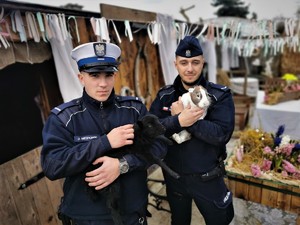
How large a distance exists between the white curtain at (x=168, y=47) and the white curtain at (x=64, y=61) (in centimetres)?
233

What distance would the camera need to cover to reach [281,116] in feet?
17.2

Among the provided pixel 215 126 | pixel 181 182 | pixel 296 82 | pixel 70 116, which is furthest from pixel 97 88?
pixel 296 82

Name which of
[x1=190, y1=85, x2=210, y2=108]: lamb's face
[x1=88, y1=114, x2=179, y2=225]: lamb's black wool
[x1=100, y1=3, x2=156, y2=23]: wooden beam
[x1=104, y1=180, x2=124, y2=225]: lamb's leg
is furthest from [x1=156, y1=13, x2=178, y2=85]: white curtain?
[x1=104, y1=180, x2=124, y2=225]: lamb's leg

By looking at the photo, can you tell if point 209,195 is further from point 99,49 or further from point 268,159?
point 99,49

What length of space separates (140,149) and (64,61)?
2378 millimetres

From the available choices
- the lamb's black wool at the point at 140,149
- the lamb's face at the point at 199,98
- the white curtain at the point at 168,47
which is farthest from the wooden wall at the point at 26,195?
the white curtain at the point at 168,47

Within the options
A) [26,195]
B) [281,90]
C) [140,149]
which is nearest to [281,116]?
[281,90]

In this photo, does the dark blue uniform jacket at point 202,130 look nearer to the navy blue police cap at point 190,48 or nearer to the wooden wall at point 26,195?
the navy blue police cap at point 190,48

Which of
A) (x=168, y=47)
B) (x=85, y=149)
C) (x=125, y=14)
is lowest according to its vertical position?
(x=85, y=149)

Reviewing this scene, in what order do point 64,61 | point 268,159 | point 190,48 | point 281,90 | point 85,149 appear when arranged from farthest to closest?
point 281,90, point 64,61, point 268,159, point 190,48, point 85,149

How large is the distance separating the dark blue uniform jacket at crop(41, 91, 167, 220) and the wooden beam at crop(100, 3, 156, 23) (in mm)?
2230

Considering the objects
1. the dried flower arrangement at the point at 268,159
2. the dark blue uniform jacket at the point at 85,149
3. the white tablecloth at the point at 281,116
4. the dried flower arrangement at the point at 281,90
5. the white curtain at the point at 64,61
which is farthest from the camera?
the dried flower arrangement at the point at 281,90

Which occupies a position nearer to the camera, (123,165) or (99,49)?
(123,165)

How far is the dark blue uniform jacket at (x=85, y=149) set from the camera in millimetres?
1454
